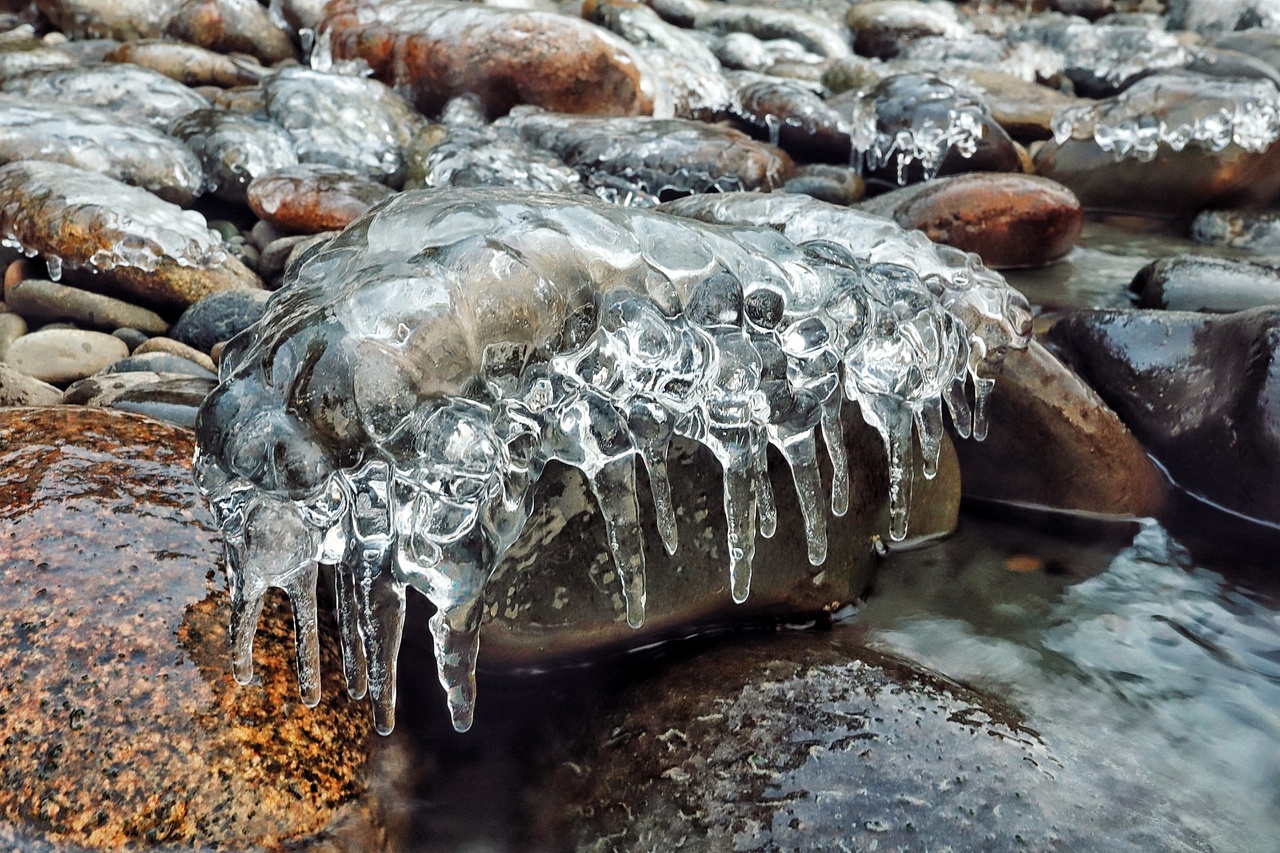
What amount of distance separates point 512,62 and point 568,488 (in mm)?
6068

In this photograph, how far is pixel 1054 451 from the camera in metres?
Result: 3.75

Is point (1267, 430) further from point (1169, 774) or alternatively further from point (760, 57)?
point (760, 57)

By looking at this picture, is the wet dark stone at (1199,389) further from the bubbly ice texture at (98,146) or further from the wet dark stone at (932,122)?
the bubbly ice texture at (98,146)

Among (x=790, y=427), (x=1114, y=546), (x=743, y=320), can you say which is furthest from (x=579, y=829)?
(x=1114, y=546)

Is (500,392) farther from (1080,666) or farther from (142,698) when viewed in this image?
(1080,666)

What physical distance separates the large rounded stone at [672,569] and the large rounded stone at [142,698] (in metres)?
0.53

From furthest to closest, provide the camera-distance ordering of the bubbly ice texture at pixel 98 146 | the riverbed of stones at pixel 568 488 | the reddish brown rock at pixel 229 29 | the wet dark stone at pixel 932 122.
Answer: the reddish brown rock at pixel 229 29
the wet dark stone at pixel 932 122
the bubbly ice texture at pixel 98 146
the riverbed of stones at pixel 568 488

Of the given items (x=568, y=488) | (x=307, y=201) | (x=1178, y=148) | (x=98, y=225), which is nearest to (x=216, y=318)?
(x=98, y=225)

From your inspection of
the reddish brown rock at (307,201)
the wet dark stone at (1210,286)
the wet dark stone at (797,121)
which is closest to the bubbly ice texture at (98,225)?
the reddish brown rock at (307,201)

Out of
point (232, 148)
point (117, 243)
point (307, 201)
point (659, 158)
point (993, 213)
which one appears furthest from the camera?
point (659, 158)

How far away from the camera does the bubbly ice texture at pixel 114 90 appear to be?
7.44 m

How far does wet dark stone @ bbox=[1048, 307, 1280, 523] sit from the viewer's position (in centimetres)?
369

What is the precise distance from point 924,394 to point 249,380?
2.03m

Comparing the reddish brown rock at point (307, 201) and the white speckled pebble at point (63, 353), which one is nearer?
the white speckled pebble at point (63, 353)
